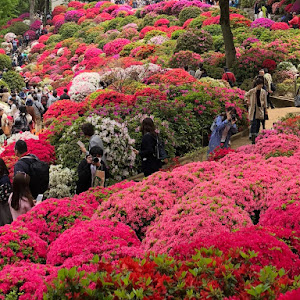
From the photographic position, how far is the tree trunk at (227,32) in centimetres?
1894

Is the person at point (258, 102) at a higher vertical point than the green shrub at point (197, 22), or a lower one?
lower

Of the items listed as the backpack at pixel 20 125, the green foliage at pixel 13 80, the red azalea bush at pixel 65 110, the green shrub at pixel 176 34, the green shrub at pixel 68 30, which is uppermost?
the green shrub at pixel 176 34

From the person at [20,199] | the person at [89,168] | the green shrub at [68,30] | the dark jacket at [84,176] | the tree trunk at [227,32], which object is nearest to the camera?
the person at [20,199]

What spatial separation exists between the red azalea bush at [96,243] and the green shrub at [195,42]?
18.4 m

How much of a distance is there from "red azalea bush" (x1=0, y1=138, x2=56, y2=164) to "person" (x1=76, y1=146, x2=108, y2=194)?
2.72 meters

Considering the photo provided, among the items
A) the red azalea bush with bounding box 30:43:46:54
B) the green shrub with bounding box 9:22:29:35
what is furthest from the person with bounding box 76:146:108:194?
the green shrub with bounding box 9:22:29:35

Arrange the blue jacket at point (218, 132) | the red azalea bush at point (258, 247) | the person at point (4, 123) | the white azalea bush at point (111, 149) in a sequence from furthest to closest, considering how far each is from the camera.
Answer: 1. the person at point (4, 123)
2. the white azalea bush at point (111, 149)
3. the blue jacket at point (218, 132)
4. the red azalea bush at point (258, 247)

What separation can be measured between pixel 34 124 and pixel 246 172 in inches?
426

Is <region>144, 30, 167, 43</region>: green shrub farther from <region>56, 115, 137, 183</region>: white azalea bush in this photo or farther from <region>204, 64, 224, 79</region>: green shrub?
<region>56, 115, 137, 183</region>: white azalea bush

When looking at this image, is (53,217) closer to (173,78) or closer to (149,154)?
(149,154)

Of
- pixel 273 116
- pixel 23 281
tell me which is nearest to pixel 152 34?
pixel 273 116

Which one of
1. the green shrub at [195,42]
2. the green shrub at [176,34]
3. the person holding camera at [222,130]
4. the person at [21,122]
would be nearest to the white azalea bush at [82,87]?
the person at [21,122]

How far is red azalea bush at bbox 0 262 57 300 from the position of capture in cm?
446

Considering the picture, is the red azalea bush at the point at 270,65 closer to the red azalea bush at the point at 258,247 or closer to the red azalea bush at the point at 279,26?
the red azalea bush at the point at 279,26
